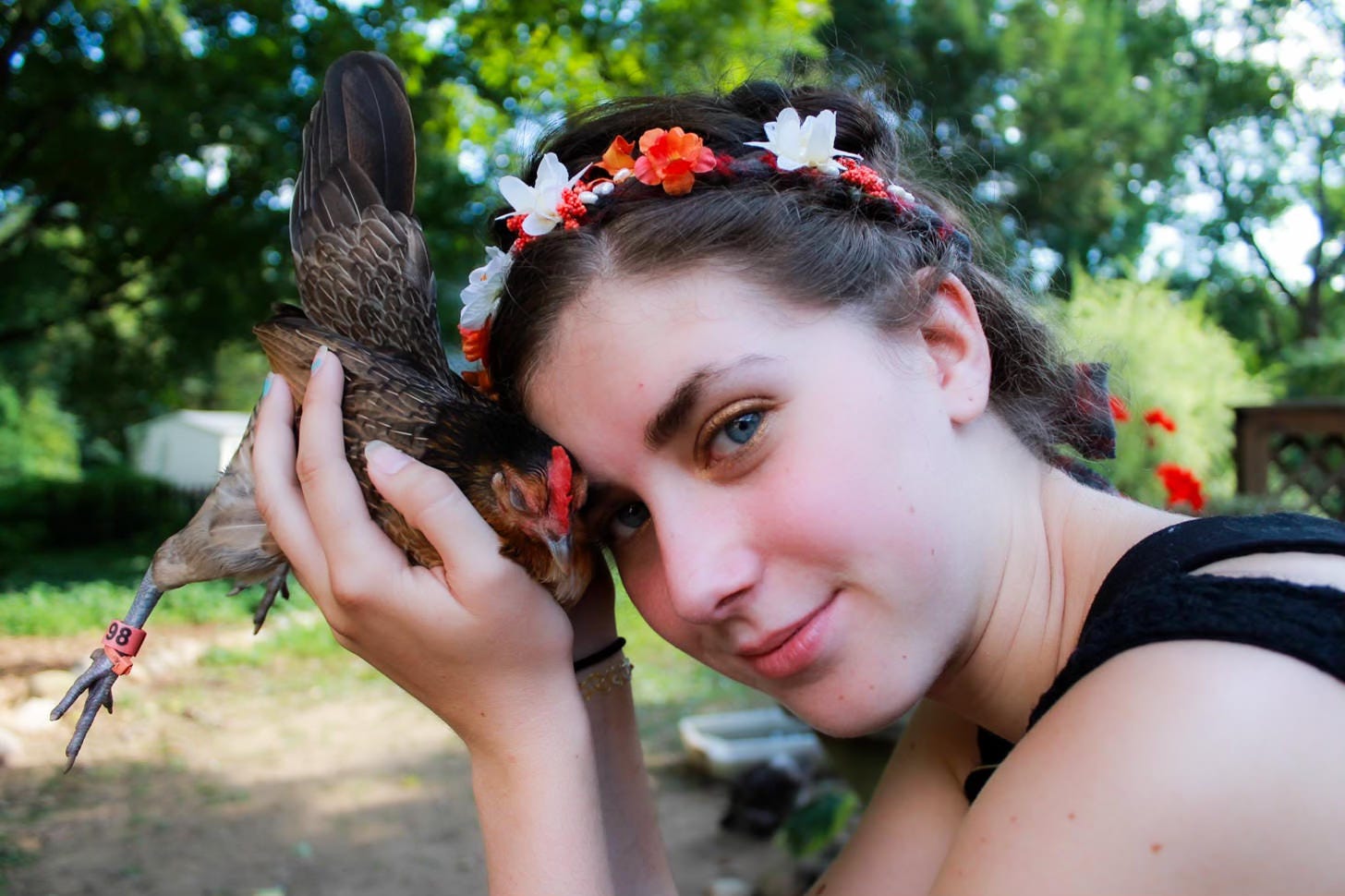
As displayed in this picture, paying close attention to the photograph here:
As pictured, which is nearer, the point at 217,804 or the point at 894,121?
the point at 894,121

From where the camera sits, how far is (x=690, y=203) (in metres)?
1.22

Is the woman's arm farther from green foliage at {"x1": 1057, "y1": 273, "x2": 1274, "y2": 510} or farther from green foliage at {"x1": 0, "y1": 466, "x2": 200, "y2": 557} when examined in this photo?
green foliage at {"x1": 0, "y1": 466, "x2": 200, "y2": 557}

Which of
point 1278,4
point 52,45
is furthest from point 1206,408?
point 1278,4

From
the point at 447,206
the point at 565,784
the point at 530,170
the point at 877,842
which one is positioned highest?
the point at 447,206

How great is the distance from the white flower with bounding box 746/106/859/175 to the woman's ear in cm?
22

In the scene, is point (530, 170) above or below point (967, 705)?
above

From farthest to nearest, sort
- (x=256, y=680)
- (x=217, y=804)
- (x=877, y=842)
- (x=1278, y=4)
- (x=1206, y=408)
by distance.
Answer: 1. (x=1278, y=4)
2. (x=1206, y=408)
3. (x=256, y=680)
4. (x=217, y=804)
5. (x=877, y=842)

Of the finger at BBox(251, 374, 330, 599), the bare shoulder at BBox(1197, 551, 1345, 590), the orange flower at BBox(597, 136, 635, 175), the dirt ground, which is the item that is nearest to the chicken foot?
the finger at BBox(251, 374, 330, 599)

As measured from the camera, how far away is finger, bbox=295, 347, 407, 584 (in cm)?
129

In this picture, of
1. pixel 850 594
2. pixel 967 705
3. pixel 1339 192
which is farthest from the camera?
pixel 1339 192

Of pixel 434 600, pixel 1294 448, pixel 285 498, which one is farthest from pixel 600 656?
pixel 1294 448

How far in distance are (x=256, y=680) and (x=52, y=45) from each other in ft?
16.1

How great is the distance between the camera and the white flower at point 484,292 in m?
1.42

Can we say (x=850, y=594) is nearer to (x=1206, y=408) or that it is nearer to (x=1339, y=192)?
(x=1206, y=408)
